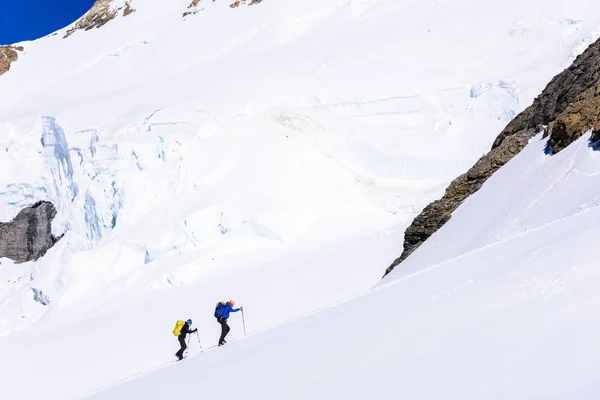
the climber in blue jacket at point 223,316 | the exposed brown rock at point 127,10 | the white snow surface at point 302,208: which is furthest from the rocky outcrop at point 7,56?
the climber in blue jacket at point 223,316

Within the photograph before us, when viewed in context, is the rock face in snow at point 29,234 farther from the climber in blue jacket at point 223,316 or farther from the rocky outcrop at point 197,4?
the climber in blue jacket at point 223,316

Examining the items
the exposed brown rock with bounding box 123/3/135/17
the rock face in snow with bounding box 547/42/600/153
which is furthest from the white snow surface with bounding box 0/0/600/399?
the exposed brown rock with bounding box 123/3/135/17

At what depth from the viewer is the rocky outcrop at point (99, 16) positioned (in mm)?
60897

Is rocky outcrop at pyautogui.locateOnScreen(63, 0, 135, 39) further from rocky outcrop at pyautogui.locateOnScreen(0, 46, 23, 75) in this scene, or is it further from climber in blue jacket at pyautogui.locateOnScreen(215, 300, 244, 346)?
climber in blue jacket at pyautogui.locateOnScreen(215, 300, 244, 346)

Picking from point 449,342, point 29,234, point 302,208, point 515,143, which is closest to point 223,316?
point 449,342

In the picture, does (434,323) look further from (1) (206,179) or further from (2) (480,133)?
(2) (480,133)

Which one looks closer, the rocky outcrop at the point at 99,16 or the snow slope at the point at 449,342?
the snow slope at the point at 449,342

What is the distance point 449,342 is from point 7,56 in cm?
6242

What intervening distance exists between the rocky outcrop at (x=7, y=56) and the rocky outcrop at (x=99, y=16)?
4.79 metres

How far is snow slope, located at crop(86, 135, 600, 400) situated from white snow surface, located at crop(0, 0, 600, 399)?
3cm

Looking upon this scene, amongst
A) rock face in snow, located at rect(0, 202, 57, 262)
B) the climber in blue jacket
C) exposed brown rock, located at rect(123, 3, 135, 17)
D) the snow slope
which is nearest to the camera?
the snow slope

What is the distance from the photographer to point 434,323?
5.09 metres

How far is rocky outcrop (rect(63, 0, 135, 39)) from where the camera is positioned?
60897 mm

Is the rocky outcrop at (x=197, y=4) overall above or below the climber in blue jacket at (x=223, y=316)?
above
